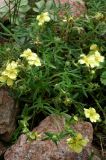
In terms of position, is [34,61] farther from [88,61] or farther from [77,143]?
[77,143]

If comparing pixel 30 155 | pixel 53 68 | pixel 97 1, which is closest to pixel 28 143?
pixel 30 155

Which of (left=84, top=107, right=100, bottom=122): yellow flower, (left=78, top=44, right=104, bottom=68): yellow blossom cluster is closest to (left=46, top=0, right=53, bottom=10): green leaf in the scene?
(left=78, top=44, right=104, bottom=68): yellow blossom cluster

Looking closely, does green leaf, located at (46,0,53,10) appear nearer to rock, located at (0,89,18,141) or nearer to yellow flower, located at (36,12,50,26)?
yellow flower, located at (36,12,50,26)

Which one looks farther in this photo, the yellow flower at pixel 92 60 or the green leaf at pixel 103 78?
the green leaf at pixel 103 78

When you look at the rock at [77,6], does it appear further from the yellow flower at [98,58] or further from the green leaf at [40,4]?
the yellow flower at [98,58]

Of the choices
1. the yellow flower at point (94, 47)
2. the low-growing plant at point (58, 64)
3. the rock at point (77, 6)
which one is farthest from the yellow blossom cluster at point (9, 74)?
the rock at point (77, 6)

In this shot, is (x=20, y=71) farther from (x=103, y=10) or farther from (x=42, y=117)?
(x=103, y=10)
